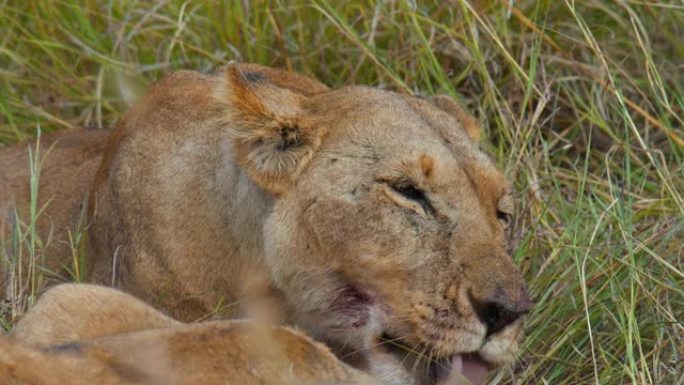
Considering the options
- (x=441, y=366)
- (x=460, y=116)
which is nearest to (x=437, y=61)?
(x=460, y=116)

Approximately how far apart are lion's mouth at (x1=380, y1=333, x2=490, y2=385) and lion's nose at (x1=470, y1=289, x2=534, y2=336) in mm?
91

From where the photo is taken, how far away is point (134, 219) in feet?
13.7

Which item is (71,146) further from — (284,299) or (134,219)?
(284,299)

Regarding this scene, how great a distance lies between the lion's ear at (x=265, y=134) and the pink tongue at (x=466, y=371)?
0.62 m

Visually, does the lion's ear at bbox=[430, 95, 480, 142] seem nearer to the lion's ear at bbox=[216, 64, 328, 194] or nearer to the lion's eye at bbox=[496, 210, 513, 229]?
the lion's eye at bbox=[496, 210, 513, 229]

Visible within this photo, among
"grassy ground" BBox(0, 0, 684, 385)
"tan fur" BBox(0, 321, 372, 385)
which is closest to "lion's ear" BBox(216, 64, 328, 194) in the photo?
"tan fur" BBox(0, 321, 372, 385)

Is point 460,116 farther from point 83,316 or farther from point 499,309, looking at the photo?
point 83,316

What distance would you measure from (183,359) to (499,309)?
3.25 feet

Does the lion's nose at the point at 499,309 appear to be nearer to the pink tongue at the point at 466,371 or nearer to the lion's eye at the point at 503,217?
the pink tongue at the point at 466,371

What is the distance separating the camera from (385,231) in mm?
3686

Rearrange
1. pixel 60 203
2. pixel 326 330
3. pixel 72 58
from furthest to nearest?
pixel 72 58, pixel 60 203, pixel 326 330

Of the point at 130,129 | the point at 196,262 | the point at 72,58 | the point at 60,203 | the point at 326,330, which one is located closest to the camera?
the point at 326,330

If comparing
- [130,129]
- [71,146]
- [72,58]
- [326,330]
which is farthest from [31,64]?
[326,330]

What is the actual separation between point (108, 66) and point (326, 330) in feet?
5.96
